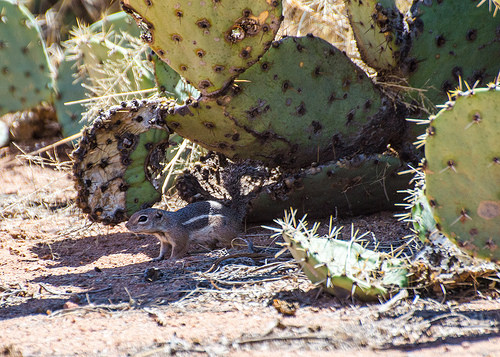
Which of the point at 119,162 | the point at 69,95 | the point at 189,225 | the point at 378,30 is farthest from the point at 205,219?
the point at 69,95

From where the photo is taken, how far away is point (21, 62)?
708cm

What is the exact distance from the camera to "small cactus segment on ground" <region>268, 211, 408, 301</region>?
9.64 feet

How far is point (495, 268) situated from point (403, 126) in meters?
2.01

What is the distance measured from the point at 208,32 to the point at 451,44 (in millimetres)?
2100

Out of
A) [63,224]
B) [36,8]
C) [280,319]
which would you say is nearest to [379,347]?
[280,319]

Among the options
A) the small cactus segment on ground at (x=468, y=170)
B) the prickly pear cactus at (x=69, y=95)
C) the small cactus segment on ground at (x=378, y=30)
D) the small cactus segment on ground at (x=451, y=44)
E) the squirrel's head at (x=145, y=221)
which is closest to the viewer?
the small cactus segment on ground at (x=468, y=170)

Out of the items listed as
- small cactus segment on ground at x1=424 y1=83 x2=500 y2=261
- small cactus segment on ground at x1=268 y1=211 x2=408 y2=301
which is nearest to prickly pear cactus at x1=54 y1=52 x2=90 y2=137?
small cactus segment on ground at x1=268 y1=211 x2=408 y2=301

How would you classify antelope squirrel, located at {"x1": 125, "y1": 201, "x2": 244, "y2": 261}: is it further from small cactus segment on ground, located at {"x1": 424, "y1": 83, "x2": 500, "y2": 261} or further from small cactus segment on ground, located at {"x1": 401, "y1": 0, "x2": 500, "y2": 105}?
small cactus segment on ground, located at {"x1": 424, "y1": 83, "x2": 500, "y2": 261}

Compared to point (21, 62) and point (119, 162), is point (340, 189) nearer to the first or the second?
point (119, 162)

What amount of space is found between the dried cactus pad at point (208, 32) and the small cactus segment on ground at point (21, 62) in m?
3.71

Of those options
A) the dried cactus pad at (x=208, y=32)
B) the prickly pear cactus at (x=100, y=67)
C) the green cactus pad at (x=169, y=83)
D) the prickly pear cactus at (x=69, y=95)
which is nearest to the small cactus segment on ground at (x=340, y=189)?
the dried cactus pad at (x=208, y=32)

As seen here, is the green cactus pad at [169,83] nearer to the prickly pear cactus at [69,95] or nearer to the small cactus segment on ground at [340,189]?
the small cactus segment on ground at [340,189]

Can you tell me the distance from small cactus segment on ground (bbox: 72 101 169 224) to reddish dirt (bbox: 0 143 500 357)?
479mm

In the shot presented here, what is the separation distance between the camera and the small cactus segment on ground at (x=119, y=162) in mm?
4465
